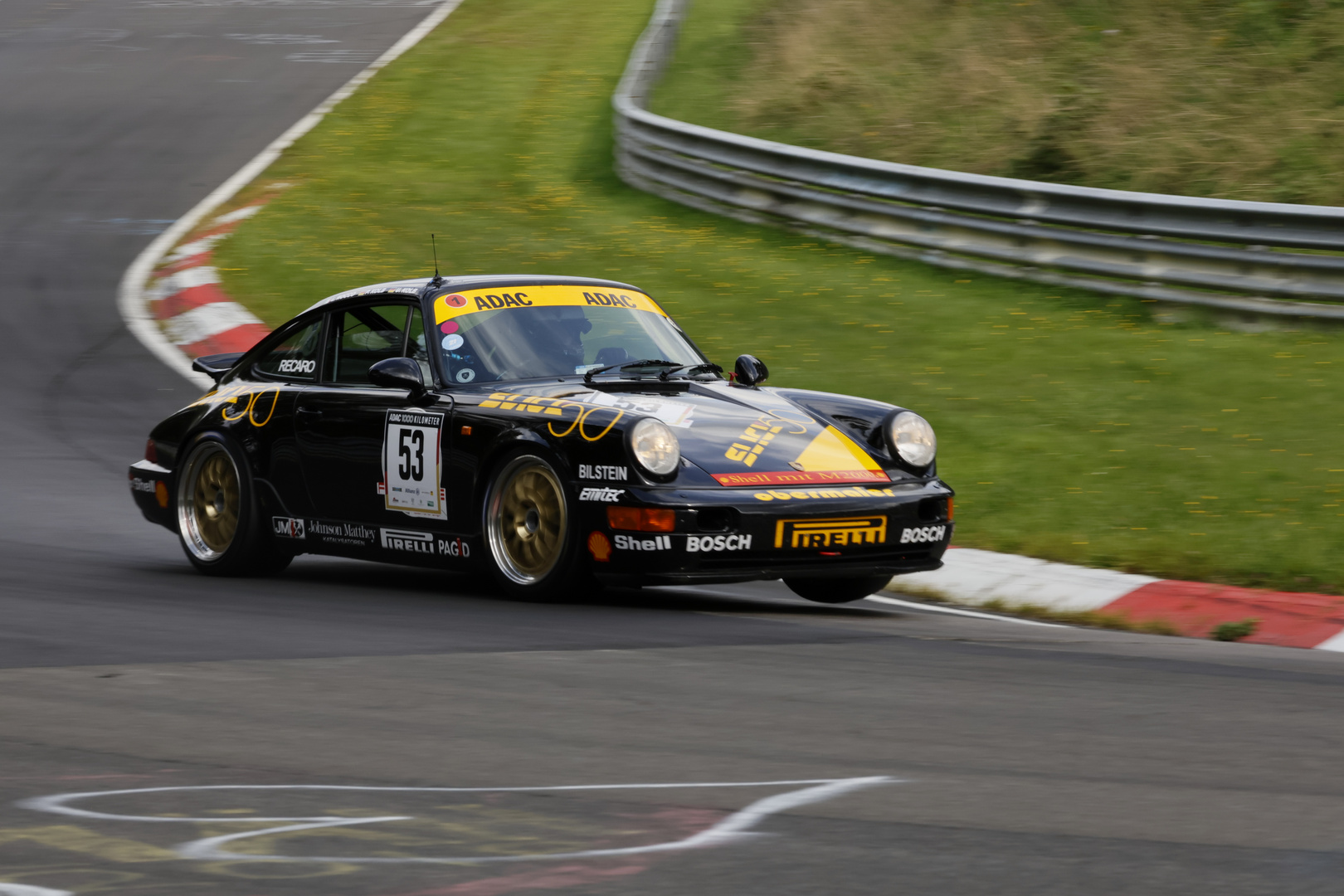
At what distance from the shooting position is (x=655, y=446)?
287 inches

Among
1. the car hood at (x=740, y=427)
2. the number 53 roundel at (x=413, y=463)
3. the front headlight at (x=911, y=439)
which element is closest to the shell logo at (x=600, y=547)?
the car hood at (x=740, y=427)

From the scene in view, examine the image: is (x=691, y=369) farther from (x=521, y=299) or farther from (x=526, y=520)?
(x=526, y=520)

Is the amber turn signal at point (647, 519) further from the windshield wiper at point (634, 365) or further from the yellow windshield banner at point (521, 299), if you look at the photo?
the yellow windshield banner at point (521, 299)

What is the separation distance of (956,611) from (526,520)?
182 centimetres

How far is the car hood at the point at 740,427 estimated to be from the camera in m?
7.41

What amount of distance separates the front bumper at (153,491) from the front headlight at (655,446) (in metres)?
2.93

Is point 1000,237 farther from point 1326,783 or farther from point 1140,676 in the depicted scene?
point 1326,783

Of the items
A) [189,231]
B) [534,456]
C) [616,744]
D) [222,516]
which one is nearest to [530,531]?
[534,456]

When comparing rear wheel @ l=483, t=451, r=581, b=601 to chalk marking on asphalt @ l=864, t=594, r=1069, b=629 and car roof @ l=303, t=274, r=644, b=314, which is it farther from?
chalk marking on asphalt @ l=864, t=594, r=1069, b=629

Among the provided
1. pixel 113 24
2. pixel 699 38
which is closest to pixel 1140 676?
pixel 699 38

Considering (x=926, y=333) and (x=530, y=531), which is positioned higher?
(x=530, y=531)

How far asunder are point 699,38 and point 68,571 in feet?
64.0

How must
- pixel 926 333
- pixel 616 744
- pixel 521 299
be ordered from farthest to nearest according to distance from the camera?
pixel 926 333 < pixel 521 299 < pixel 616 744

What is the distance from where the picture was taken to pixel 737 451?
7.50 metres
